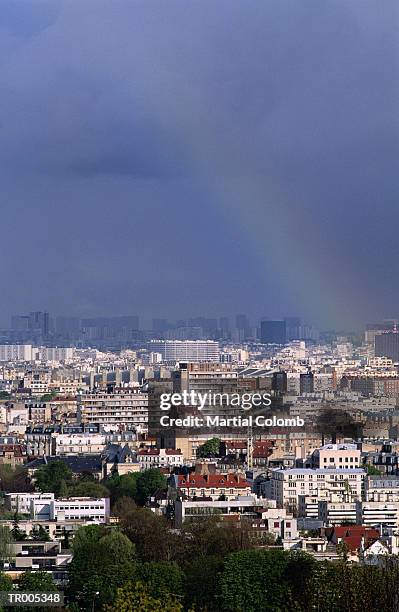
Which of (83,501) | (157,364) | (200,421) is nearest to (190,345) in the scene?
(157,364)

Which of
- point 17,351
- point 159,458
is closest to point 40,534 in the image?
point 159,458

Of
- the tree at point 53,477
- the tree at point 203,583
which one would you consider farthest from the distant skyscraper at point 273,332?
the tree at point 203,583

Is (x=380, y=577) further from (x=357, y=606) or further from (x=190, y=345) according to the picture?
(x=190, y=345)

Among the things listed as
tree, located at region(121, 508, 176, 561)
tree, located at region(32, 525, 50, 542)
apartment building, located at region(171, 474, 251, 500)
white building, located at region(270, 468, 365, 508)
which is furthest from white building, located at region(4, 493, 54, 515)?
white building, located at region(270, 468, 365, 508)

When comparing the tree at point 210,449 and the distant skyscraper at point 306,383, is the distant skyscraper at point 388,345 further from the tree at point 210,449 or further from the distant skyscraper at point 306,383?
the tree at point 210,449

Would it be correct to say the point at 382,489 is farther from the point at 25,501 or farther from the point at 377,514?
the point at 25,501

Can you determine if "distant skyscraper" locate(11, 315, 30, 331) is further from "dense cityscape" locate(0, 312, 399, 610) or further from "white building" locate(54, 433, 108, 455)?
"white building" locate(54, 433, 108, 455)
